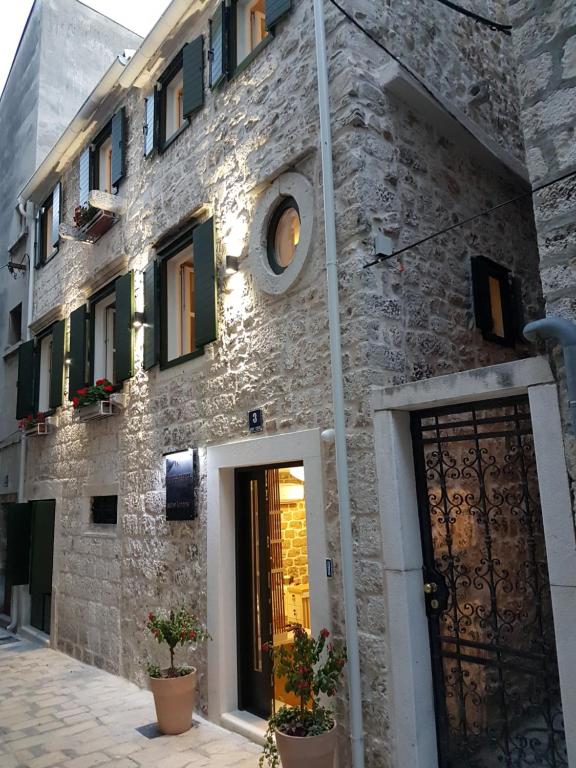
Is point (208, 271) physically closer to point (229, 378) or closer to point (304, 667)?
point (229, 378)

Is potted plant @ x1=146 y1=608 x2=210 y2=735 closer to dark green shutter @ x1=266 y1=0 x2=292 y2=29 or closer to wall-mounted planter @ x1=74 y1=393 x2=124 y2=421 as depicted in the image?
wall-mounted planter @ x1=74 y1=393 x2=124 y2=421

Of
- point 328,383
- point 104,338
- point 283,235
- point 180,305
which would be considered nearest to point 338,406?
Result: point 328,383

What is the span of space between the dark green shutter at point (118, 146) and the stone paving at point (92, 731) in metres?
5.98

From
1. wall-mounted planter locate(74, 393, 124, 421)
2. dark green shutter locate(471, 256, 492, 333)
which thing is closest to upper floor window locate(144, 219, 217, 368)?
wall-mounted planter locate(74, 393, 124, 421)

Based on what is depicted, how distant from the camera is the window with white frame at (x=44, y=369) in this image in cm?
1013

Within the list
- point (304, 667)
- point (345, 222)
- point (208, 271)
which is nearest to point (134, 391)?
point (208, 271)

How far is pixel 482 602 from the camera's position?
186 inches

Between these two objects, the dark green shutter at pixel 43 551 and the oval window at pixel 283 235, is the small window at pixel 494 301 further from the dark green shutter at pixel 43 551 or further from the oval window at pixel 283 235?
the dark green shutter at pixel 43 551

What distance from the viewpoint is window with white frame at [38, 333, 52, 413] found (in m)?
10.1

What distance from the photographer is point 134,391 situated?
7.09m

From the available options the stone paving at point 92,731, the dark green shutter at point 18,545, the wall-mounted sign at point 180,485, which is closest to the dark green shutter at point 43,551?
the dark green shutter at point 18,545

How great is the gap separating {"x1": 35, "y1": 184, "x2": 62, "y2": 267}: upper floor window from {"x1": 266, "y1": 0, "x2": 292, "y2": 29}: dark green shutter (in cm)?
599

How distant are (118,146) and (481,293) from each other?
5.24m

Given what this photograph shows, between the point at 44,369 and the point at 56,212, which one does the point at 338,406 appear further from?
the point at 56,212
